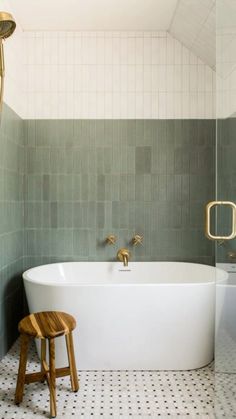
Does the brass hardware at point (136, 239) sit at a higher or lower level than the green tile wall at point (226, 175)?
lower

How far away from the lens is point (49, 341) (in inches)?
82.8

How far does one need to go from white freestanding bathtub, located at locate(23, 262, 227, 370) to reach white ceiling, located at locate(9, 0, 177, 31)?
86.0 inches

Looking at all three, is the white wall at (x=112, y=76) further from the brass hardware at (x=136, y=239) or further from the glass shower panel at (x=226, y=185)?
the glass shower panel at (x=226, y=185)

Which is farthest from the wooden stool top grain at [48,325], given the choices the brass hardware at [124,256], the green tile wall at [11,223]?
the brass hardware at [124,256]

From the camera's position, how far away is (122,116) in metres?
3.45

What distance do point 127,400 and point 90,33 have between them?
3.07 metres

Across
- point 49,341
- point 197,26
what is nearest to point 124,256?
point 49,341

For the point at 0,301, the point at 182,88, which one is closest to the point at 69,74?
the point at 182,88

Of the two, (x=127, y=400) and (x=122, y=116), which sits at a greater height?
(x=122, y=116)

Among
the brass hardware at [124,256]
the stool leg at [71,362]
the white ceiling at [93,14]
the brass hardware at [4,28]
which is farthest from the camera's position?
the brass hardware at [124,256]

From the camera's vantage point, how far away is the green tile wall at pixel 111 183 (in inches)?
135

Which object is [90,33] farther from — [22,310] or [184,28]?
[22,310]

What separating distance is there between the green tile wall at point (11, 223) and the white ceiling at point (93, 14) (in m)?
0.85

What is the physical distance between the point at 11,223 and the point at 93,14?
6.27ft
